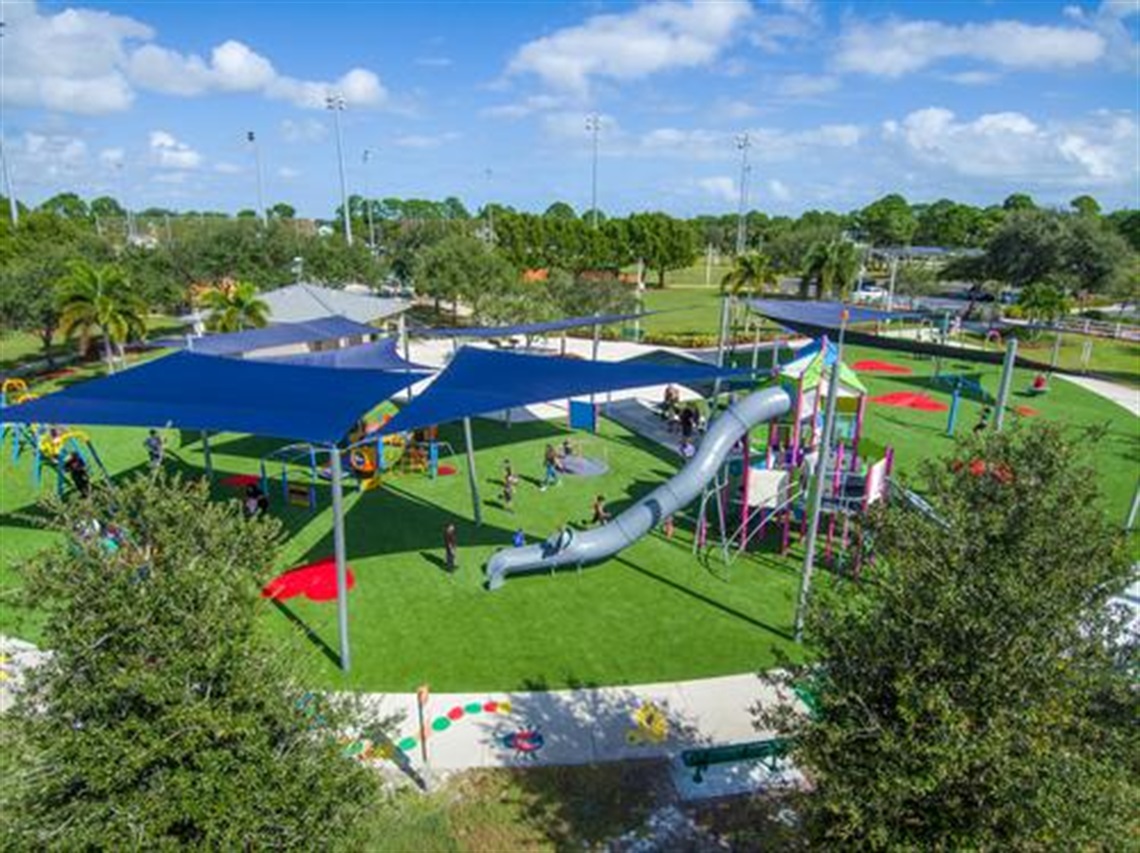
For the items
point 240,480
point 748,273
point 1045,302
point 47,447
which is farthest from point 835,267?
point 47,447

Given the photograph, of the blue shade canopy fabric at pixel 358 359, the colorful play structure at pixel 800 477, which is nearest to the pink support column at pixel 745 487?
the colorful play structure at pixel 800 477

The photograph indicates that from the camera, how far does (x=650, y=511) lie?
19.5m

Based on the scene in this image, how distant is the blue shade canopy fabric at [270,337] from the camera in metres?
29.9

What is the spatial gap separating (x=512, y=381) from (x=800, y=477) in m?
8.20

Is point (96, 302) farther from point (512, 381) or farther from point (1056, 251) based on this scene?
point (1056, 251)

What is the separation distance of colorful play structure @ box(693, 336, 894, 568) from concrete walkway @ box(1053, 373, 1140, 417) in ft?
74.9

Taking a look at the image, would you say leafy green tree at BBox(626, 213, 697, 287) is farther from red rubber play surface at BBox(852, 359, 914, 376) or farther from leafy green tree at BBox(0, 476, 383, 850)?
leafy green tree at BBox(0, 476, 383, 850)

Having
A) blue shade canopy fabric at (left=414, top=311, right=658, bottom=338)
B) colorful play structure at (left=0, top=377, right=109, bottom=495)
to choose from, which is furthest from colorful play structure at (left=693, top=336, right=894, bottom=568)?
colorful play structure at (left=0, top=377, right=109, bottom=495)

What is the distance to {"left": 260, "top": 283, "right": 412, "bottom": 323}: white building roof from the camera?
A: 41344mm

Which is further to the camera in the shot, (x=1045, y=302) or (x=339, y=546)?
(x=1045, y=302)

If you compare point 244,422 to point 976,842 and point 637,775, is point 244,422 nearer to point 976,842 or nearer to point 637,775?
point 637,775

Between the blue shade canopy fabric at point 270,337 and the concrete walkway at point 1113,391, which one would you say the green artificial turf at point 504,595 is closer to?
the blue shade canopy fabric at point 270,337

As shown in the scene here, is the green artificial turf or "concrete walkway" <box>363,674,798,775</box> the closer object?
"concrete walkway" <box>363,674,798,775</box>

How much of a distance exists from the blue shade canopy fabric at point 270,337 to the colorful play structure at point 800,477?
18664mm
